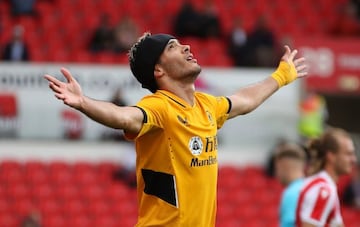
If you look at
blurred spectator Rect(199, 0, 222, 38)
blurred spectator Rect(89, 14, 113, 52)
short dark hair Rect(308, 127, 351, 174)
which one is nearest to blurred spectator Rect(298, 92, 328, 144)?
blurred spectator Rect(199, 0, 222, 38)

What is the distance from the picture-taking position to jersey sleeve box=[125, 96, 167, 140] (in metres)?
5.49

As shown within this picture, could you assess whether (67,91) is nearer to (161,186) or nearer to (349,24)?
(161,186)

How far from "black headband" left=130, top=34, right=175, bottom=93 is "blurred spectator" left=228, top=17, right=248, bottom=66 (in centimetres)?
1024

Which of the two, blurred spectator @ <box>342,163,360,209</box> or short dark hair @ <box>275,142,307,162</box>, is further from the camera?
blurred spectator @ <box>342,163,360,209</box>

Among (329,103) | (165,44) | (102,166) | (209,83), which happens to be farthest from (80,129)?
(165,44)

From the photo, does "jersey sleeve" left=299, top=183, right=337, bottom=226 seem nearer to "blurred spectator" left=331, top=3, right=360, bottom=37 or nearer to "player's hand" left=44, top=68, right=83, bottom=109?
"player's hand" left=44, top=68, right=83, bottom=109

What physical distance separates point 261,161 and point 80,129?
269cm

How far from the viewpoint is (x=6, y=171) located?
46.4 ft

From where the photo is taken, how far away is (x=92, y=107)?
5.20 metres

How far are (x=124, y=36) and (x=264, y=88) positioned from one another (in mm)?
9098

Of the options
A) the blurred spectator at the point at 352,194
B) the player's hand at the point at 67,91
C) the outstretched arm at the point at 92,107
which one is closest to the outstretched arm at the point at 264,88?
the outstretched arm at the point at 92,107

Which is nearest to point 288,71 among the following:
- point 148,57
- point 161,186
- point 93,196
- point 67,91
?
point 148,57

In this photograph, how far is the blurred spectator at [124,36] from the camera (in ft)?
50.5

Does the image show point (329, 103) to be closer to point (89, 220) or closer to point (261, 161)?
point (261, 161)
